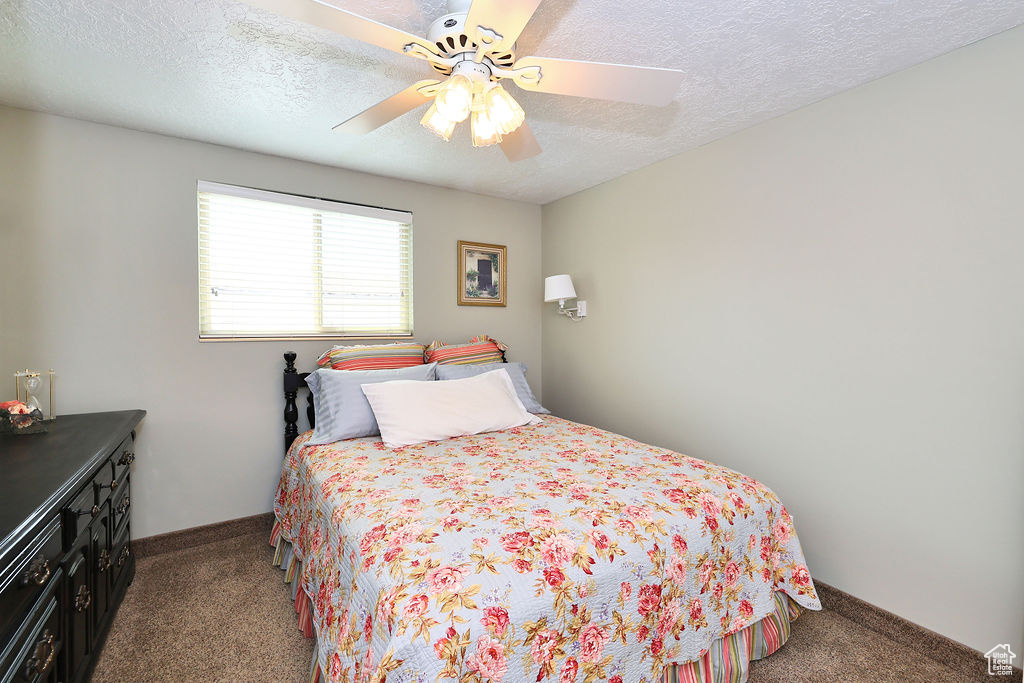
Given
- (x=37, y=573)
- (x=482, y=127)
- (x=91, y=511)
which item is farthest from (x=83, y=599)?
(x=482, y=127)

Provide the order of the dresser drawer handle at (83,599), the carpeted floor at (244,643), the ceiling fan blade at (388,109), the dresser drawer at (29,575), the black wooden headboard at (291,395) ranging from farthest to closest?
the black wooden headboard at (291,395)
the carpeted floor at (244,643)
the ceiling fan blade at (388,109)
the dresser drawer handle at (83,599)
the dresser drawer at (29,575)

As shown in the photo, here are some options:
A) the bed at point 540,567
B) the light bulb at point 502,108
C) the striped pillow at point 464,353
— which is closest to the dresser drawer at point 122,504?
the bed at point 540,567

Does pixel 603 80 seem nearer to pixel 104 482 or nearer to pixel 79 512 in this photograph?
pixel 79 512

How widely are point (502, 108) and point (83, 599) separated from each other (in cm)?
212

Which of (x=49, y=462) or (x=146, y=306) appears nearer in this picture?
(x=49, y=462)

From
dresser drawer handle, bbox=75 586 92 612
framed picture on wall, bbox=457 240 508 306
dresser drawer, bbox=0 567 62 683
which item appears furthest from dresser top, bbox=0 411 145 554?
framed picture on wall, bbox=457 240 508 306

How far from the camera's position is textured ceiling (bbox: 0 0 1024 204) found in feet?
5.02

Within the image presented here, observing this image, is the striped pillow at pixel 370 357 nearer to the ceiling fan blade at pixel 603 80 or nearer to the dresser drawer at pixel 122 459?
the dresser drawer at pixel 122 459

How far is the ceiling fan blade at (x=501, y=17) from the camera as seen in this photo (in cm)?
117

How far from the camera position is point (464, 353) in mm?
3199

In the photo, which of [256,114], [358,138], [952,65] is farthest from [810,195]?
[256,114]

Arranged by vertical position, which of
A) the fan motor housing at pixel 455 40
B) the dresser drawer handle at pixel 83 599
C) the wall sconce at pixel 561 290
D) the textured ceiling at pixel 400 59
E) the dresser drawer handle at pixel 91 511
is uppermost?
the textured ceiling at pixel 400 59

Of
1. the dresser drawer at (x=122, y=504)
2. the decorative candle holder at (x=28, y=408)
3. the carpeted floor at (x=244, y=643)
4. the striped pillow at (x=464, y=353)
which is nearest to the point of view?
the carpeted floor at (x=244, y=643)

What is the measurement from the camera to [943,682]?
5.50 ft
